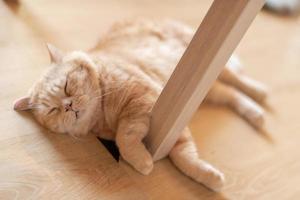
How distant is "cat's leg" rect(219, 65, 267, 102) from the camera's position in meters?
1.90

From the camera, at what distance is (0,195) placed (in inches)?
46.4

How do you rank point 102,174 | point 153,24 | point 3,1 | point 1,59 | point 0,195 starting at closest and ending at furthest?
point 0,195
point 102,174
point 1,59
point 153,24
point 3,1

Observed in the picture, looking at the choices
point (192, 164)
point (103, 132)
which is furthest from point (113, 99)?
point (192, 164)

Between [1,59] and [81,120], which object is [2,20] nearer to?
[1,59]

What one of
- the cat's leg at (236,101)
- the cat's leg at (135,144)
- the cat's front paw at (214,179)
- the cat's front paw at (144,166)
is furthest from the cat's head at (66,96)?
the cat's leg at (236,101)

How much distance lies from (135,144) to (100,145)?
0.55 ft

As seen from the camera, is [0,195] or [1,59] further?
[1,59]

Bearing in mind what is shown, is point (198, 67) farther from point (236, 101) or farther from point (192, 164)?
point (236, 101)

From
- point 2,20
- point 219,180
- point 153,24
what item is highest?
point 153,24

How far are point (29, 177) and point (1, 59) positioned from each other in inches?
25.4

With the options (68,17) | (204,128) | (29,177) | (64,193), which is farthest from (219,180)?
(68,17)

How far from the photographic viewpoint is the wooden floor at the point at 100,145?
1.29 meters

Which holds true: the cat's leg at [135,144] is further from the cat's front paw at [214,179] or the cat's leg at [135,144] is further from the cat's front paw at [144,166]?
the cat's front paw at [214,179]

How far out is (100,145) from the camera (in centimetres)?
146
